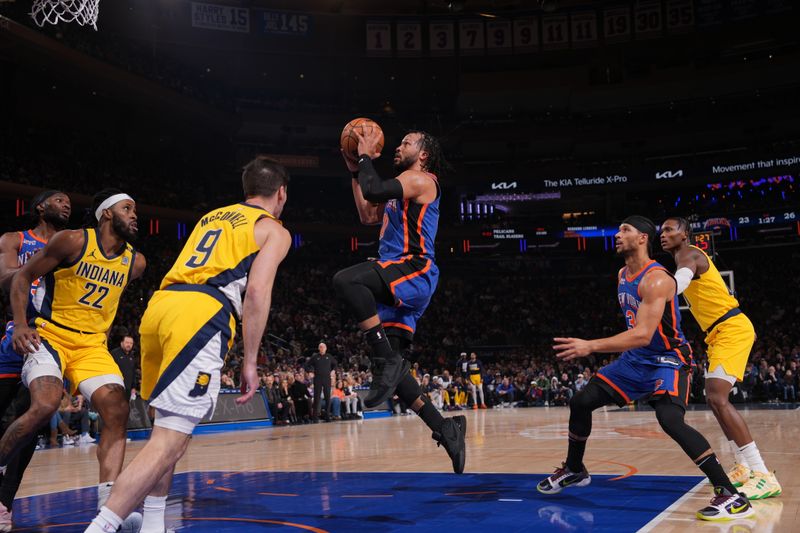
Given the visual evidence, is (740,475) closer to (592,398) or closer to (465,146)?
(592,398)

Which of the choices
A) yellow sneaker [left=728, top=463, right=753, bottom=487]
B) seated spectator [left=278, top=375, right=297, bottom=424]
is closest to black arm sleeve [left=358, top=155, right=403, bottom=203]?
yellow sneaker [left=728, top=463, right=753, bottom=487]

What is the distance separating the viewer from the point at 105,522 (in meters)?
3.13

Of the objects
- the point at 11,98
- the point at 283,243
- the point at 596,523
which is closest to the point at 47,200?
the point at 283,243

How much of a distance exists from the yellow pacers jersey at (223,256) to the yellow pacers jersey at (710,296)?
377 centimetres

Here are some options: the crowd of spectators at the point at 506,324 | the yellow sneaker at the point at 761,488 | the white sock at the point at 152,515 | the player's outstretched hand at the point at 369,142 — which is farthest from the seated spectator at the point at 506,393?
the white sock at the point at 152,515

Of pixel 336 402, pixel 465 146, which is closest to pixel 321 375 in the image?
pixel 336 402

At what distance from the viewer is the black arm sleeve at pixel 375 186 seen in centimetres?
477

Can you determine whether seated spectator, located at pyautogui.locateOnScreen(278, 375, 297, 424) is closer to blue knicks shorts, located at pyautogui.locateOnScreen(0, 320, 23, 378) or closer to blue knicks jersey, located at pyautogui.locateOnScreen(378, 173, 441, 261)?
blue knicks shorts, located at pyautogui.locateOnScreen(0, 320, 23, 378)

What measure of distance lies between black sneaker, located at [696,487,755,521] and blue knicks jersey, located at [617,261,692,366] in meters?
0.96

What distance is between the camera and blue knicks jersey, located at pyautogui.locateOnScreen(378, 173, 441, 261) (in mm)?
5160

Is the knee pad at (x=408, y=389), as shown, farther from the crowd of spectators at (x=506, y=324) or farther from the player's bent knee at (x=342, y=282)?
the crowd of spectators at (x=506, y=324)

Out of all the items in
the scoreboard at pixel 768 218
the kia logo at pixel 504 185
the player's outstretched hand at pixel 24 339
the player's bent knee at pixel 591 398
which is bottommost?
the player's bent knee at pixel 591 398

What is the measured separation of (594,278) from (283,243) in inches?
1293

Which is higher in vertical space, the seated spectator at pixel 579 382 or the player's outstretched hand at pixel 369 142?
the player's outstretched hand at pixel 369 142
